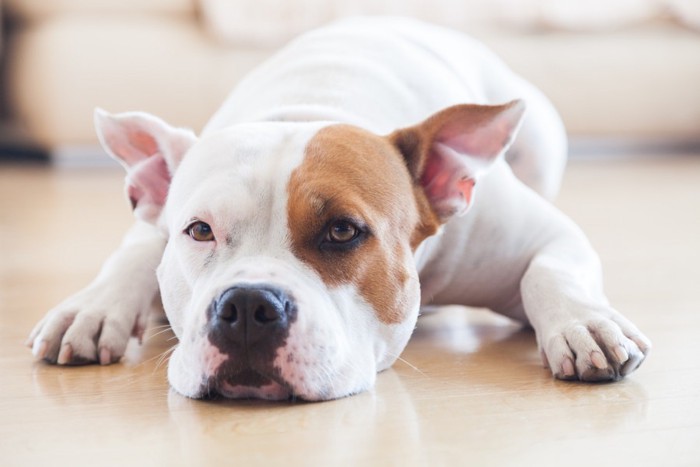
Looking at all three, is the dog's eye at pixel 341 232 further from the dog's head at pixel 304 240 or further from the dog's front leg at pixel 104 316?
the dog's front leg at pixel 104 316

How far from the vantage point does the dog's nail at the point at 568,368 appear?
191cm

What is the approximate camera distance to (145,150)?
7.38 ft

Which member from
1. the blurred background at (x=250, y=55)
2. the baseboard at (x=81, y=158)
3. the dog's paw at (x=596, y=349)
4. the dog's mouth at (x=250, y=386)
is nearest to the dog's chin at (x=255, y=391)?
the dog's mouth at (x=250, y=386)

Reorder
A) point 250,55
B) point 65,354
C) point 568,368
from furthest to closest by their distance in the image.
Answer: point 250,55, point 65,354, point 568,368

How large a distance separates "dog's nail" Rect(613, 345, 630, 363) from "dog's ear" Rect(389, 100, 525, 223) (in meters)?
0.43

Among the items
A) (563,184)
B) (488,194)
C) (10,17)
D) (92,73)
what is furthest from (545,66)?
(488,194)

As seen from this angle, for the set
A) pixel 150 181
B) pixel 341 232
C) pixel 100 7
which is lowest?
pixel 100 7

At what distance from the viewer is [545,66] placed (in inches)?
258

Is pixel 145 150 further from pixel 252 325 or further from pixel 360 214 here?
pixel 252 325

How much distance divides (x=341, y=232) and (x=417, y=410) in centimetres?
32

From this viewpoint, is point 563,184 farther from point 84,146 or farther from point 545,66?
point 84,146

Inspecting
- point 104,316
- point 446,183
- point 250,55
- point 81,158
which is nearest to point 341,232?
point 446,183

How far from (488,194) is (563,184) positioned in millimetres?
3273

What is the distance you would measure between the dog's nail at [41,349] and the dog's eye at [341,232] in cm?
64
